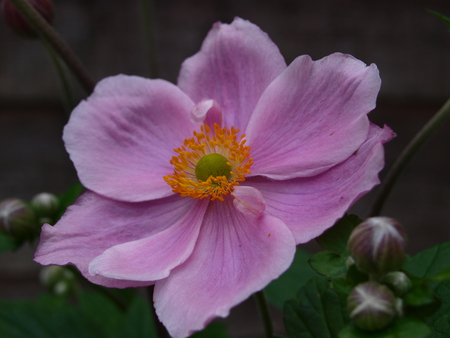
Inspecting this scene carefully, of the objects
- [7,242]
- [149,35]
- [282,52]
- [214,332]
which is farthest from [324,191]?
[282,52]

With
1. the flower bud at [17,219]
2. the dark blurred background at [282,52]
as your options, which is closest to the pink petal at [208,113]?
the flower bud at [17,219]

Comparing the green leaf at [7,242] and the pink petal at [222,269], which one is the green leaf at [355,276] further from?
the green leaf at [7,242]

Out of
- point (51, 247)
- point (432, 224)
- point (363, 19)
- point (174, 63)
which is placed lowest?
point (432, 224)

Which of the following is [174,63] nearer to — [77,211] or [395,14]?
[395,14]

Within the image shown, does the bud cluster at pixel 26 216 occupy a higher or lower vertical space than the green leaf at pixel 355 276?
lower

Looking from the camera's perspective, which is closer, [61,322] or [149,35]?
[149,35]

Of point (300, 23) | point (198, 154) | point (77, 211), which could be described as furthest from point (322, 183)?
point (300, 23)

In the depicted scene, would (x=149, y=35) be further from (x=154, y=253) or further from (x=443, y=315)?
(x=443, y=315)
